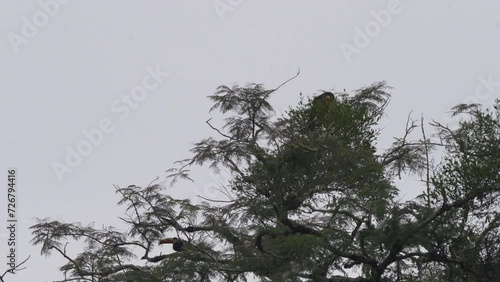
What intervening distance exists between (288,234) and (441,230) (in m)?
2.70

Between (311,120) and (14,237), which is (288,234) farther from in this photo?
(14,237)

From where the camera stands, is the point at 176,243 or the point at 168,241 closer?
the point at 176,243

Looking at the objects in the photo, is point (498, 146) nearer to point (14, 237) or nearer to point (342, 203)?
point (342, 203)

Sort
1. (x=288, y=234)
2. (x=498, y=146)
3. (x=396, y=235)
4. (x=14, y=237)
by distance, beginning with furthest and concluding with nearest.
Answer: (x=14, y=237), (x=498, y=146), (x=288, y=234), (x=396, y=235)

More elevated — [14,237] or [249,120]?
[249,120]

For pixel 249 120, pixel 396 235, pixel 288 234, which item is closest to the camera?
pixel 396 235

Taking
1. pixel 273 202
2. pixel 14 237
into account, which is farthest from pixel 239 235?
pixel 14 237

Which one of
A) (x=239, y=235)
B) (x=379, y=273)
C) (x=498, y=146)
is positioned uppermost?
(x=498, y=146)

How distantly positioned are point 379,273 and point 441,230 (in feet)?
4.69

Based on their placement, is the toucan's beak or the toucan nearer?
the toucan

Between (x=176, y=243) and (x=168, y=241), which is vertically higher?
(x=168, y=241)

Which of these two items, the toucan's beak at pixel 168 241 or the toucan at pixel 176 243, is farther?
the toucan's beak at pixel 168 241

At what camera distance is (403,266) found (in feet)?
50.9

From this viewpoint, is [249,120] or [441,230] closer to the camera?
[441,230]
